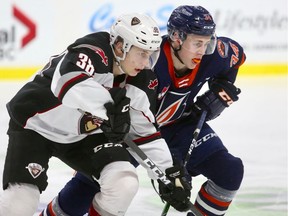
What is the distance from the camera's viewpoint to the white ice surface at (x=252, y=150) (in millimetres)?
3760

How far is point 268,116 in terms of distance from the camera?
238 inches

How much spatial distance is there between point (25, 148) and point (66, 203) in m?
0.45

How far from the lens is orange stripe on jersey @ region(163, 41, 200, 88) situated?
131 inches

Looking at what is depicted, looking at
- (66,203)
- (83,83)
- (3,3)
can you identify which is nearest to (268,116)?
(3,3)

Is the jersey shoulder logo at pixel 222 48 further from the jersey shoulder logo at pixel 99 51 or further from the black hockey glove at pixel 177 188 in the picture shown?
the jersey shoulder logo at pixel 99 51

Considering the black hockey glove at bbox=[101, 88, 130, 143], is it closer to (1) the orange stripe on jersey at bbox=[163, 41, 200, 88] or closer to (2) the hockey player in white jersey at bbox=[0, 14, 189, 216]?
(2) the hockey player in white jersey at bbox=[0, 14, 189, 216]

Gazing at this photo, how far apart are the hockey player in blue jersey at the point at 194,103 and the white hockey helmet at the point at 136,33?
459mm

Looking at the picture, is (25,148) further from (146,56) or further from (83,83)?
(146,56)

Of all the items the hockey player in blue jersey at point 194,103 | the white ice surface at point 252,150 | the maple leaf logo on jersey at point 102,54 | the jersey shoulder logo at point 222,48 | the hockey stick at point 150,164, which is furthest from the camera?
the white ice surface at point 252,150

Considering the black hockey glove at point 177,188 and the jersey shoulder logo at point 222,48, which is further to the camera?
Result: the jersey shoulder logo at point 222,48

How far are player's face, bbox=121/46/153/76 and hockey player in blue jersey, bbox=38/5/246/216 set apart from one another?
46 cm

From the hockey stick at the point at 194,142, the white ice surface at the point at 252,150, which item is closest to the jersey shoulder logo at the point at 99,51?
the hockey stick at the point at 194,142

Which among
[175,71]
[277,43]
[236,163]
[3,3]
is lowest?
[277,43]

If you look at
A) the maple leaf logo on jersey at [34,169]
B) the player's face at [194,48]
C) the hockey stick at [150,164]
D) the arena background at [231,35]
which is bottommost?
the arena background at [231,35]
